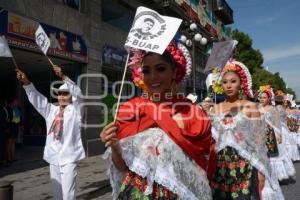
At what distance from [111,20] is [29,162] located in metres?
6.31

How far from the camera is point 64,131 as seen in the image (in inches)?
220

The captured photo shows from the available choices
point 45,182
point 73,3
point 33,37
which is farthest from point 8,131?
point 73,3

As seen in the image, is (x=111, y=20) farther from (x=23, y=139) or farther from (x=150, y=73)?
(x=150, y=73)

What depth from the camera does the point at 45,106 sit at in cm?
561

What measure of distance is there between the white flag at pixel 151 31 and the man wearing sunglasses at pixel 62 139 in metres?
2.93

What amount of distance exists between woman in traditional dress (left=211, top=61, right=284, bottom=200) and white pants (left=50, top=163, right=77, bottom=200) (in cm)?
223

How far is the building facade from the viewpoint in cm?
1033

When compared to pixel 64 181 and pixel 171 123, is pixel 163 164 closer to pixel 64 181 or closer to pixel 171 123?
pixel 171 123

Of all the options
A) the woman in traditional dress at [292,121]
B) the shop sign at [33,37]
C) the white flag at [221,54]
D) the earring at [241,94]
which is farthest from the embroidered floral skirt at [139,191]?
the woman in traditional dress at [292,121]

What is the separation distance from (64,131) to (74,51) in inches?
285

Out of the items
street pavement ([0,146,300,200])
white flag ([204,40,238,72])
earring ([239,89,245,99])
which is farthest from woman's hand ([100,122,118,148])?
street pavement ([0,146,300,200])

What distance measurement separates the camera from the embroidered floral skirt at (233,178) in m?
3.83

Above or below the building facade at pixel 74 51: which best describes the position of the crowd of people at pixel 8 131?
below

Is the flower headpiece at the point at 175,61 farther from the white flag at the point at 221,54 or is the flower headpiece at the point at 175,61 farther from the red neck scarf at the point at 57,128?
the red neck scarf at the point at 57,128
